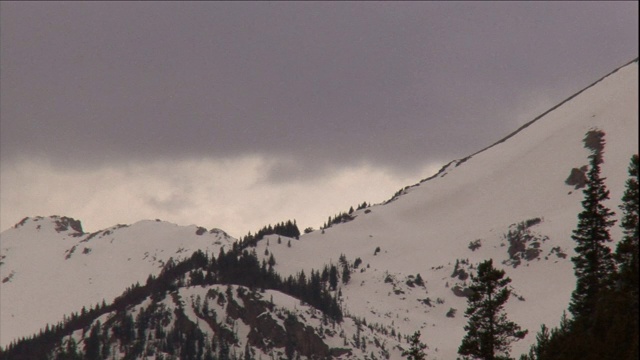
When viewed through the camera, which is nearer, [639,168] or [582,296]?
[639,168]

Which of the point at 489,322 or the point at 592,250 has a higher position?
the point at 592,250

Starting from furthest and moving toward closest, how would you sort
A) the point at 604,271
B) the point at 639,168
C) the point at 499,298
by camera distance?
1. the point at 604,271
2. the point at 499,298
3. the point at 639,168

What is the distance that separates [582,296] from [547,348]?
5689mm

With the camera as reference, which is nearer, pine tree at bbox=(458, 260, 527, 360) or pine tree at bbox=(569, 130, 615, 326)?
pine tree at bbox=(458, 260, 527, 360)

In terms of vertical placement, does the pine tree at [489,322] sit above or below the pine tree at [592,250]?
below

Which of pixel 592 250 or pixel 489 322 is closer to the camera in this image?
pixel 489 322

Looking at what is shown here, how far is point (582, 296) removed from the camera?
86.8m

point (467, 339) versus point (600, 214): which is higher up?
point (600, 214)

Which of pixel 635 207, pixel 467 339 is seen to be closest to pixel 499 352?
pixel 467 339

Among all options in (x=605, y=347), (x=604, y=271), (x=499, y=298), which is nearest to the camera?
(x=605, y=347)

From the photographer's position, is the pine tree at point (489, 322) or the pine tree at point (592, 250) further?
the pine tree at point (592, 250)

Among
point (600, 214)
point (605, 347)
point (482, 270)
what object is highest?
point (600, 214)

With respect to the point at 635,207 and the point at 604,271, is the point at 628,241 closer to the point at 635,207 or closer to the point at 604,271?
the point at 635,207

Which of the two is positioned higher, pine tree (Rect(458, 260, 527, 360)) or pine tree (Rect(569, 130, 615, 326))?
pine tree (Rect(569, 130, 615, 326))
